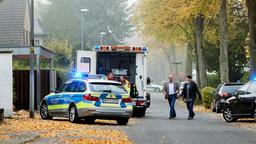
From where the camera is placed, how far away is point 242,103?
24641 millimetres

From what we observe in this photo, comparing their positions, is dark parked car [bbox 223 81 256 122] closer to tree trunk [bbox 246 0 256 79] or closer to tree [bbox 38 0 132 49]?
tree trunk [bbox 246 0 256 79]

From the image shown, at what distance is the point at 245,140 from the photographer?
1738cm

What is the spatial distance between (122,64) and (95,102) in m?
9.14

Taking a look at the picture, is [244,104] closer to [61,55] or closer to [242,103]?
[242,103]

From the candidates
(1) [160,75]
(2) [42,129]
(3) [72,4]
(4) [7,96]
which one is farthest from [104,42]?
(2) [42,129]

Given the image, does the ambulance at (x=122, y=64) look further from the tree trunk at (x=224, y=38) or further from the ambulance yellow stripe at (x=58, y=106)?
the tree trunk at (x=224, y=38)

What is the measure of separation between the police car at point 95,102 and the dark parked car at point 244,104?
406 centimetres

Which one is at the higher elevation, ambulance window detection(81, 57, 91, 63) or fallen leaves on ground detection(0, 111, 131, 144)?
ambulance window detection(81, 57, 91, 63)

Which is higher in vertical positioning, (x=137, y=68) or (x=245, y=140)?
(x=137, y=68)

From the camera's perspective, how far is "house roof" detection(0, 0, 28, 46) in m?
54.8

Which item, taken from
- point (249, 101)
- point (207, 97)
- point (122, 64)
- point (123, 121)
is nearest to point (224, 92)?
point (122, 64)

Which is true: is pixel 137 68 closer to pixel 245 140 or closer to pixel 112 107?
pixel 112 107

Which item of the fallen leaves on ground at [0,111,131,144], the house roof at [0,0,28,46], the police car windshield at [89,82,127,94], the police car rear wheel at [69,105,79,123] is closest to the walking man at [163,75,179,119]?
the police car windshield at [89,82,127,94]

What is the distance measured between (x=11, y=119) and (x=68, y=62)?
37.0 metres
